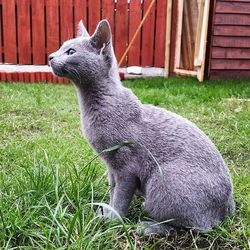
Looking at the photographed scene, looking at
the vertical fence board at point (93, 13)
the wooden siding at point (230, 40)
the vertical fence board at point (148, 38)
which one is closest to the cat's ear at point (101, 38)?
the wooden siding at point (230, 40)

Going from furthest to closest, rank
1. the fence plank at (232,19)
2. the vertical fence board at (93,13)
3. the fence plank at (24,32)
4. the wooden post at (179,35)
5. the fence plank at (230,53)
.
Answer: the vertical fence board at (93,13)
the fence plank at (24,32)
the wooden post at (179,35)
the fence plank at (230,53)
the fence plank at (232,19)

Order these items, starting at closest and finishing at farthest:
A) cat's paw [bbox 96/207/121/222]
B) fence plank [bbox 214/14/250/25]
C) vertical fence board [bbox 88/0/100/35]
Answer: cat's paw [bbox 96/207/121/222] < fence plank [bbox 214/14/250/25] < vertical fence board [bbox 88/0/100/35]

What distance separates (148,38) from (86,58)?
6317mm

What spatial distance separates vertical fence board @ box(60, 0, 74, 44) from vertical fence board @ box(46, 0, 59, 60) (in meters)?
0.10

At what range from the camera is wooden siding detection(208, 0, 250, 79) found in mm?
6852

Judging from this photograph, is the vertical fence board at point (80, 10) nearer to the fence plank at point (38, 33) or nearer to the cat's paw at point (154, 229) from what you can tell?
the fence plank at point (38, 33)

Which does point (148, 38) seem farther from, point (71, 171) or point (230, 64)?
point (71, 171)

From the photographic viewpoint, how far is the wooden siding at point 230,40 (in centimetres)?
685

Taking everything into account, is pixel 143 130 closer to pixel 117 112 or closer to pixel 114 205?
pixel 117 112

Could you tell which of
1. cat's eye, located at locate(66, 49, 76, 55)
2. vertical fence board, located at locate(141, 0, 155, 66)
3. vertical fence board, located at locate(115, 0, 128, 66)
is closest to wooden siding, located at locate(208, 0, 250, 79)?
vertical fence board, located at locate(141, 0, 155, 66)

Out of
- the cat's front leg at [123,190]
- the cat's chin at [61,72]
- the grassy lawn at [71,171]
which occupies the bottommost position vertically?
the grassy lawn at [71,171]

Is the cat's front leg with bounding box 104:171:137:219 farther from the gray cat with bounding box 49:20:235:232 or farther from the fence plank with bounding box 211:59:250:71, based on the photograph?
the fence plank with bounding box 211:59:250:71

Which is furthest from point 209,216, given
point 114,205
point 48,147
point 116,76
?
point 48,147

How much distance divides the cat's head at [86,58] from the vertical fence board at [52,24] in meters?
6.02
